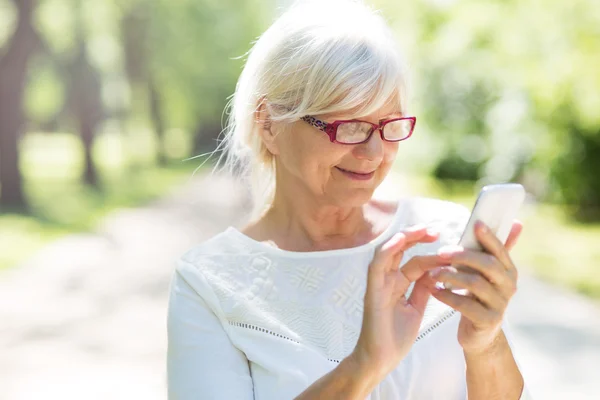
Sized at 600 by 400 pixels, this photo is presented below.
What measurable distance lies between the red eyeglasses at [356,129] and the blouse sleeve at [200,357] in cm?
52

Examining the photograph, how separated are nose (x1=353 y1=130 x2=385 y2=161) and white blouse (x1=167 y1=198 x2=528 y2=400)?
0.29 m

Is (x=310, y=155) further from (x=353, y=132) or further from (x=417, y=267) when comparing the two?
(x=417, y=267)

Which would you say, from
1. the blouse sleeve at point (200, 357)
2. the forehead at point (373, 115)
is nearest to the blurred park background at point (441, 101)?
the forehead at point (373, 115)

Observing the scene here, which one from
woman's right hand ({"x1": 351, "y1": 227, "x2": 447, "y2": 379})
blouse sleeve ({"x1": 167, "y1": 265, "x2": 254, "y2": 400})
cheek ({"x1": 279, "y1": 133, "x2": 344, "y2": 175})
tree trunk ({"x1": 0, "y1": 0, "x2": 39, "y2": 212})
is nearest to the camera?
woman's right hand ({"x1": 351, "y1": 227, "x2": 447, "y2": 379})

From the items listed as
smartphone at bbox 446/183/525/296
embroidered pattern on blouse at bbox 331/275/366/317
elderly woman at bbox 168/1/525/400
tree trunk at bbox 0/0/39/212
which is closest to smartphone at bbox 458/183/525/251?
smartphone at bbox 446/183/525/296

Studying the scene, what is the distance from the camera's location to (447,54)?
50.5 ft

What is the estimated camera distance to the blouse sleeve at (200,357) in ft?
6.44

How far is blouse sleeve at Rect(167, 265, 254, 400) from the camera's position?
6.44 feet

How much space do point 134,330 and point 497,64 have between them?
9.18 m

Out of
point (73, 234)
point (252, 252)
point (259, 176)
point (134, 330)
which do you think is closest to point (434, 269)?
point (252, 252)

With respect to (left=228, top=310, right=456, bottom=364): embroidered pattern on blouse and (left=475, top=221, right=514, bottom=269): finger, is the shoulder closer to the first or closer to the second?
(left=228, top=310, right=456, bottom=364): embroidered pattern on blouse

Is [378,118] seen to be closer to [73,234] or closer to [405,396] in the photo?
[405,396]

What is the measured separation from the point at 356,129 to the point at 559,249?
1035cm

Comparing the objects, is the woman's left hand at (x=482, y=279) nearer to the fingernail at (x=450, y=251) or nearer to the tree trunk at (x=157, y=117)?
the fingernail at (x=450, y=251)
